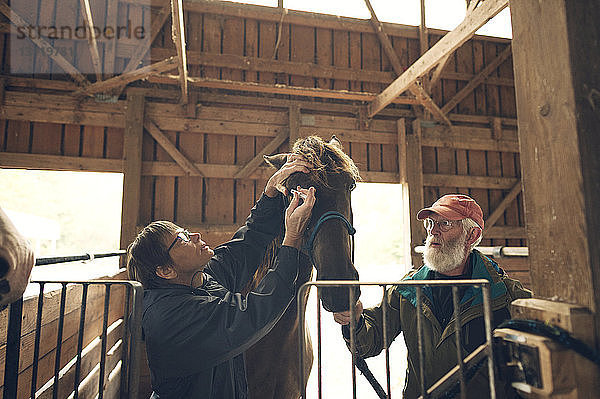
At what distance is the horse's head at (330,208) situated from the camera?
1453mm

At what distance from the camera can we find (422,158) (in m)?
6.18

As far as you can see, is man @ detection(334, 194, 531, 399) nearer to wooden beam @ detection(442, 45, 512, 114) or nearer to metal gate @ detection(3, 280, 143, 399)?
metal gate @ detection(3, 280, 143, 399)

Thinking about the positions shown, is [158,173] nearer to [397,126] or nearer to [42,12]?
[42,12]

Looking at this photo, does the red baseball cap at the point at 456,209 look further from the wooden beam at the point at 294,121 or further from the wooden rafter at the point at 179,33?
the wooden beam at the point at 294,121

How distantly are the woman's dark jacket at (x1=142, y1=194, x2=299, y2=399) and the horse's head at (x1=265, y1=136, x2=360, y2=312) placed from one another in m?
0.12

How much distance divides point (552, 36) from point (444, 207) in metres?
1.21

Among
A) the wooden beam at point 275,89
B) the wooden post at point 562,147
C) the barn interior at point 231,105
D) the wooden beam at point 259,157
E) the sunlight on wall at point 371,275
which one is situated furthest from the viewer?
the wooden beam at point 259,157

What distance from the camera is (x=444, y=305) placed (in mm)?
1776

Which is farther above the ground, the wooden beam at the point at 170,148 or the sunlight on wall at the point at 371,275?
the wooden beam at the point at 170,148

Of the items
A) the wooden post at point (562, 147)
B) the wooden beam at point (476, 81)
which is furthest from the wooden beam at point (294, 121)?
the wooden post at point (562, 147)

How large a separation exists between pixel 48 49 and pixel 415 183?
552 centimetres

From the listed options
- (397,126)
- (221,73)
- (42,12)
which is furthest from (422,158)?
(42,12)

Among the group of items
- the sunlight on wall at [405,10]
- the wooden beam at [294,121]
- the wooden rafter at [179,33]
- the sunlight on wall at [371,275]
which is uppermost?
the sunlight on wall at [405,10]

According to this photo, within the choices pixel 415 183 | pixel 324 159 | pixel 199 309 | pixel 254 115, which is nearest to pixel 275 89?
pixel 254 115
